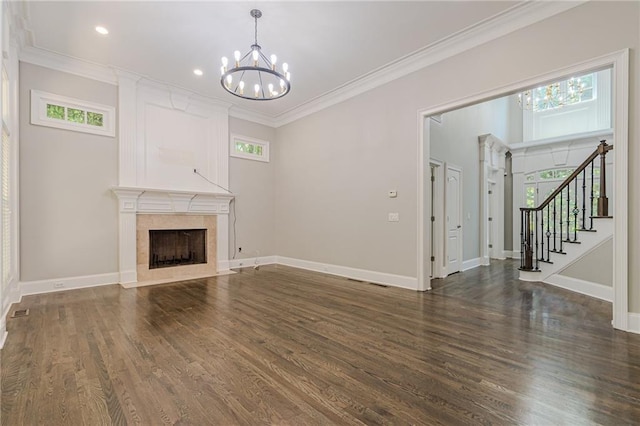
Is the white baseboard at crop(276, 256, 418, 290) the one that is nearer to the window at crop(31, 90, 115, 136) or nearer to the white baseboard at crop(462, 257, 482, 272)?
the white baseboard at crop(462, 257, 482, 272)

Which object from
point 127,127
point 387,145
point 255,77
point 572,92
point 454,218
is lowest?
point 454,218

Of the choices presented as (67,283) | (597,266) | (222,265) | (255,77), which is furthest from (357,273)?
(67,283)

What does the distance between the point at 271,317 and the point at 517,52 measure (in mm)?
4480

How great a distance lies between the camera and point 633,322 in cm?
287

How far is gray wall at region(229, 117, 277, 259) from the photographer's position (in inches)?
265

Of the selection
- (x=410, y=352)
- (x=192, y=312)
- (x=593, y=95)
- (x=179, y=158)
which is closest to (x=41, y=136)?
(x=179, y=158)

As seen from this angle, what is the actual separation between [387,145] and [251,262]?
4149 millimetres

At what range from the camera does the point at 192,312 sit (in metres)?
A: 3.55

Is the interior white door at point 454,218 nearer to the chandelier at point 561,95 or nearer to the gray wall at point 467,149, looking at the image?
the gray wall at point 467,149

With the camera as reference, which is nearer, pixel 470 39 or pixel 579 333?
pixel 579 333

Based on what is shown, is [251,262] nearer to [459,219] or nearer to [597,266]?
[459,219]

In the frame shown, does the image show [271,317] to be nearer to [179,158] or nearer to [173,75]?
[179,158]

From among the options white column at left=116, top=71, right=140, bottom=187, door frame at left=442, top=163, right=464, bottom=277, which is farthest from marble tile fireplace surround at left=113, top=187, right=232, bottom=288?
door frame at left=442, top=163, right=464, bottom=277

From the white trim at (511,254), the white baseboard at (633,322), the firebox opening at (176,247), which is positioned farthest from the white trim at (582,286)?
the firebox opening at (176,247)
